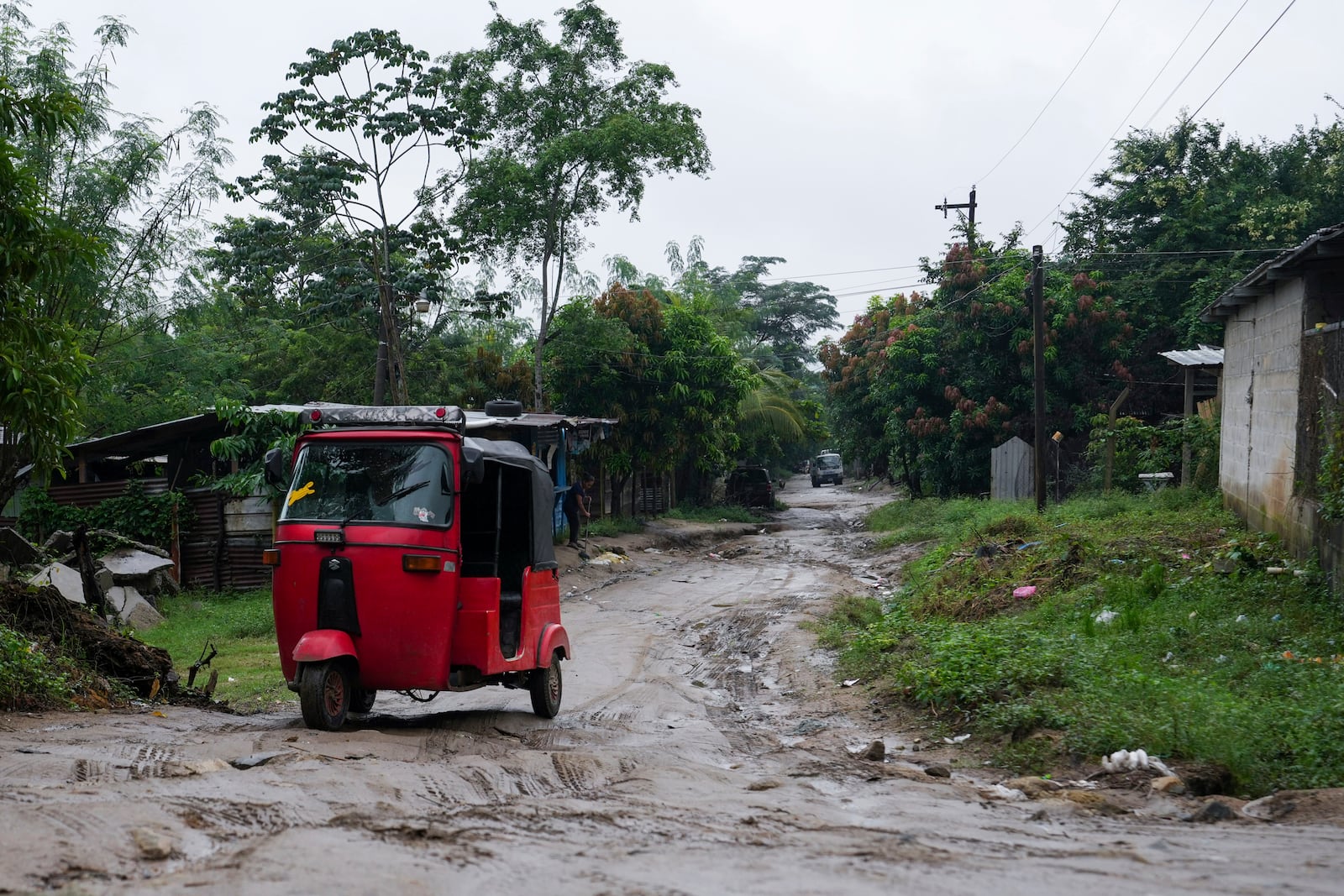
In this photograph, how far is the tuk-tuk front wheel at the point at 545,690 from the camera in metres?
9.41

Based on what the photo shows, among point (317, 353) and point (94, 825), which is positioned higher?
point (317, 353)

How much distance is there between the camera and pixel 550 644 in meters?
9.48

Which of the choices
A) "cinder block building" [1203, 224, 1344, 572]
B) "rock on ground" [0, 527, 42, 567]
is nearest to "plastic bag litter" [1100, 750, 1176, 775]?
"cinder block building" [1203, 224, 1344, 572]

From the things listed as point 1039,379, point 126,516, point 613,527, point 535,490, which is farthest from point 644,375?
point 535,490

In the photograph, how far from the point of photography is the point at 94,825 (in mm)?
4547

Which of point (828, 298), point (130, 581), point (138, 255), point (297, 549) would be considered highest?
point (828, 298)

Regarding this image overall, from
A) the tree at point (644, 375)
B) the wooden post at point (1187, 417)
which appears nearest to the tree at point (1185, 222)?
the wooden post at point (1187, 417)

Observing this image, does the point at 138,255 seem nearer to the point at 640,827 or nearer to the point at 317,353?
the point at 317,353

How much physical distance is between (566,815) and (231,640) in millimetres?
10881

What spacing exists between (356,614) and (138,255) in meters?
15.6

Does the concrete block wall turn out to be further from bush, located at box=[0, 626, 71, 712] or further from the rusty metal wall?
the rusty metal wall

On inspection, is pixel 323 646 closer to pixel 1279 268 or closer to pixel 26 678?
pixel 26 678

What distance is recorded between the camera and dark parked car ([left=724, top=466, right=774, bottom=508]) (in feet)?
136

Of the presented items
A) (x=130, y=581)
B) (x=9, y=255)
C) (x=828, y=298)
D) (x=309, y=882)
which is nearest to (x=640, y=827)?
(x=309, y=882)
